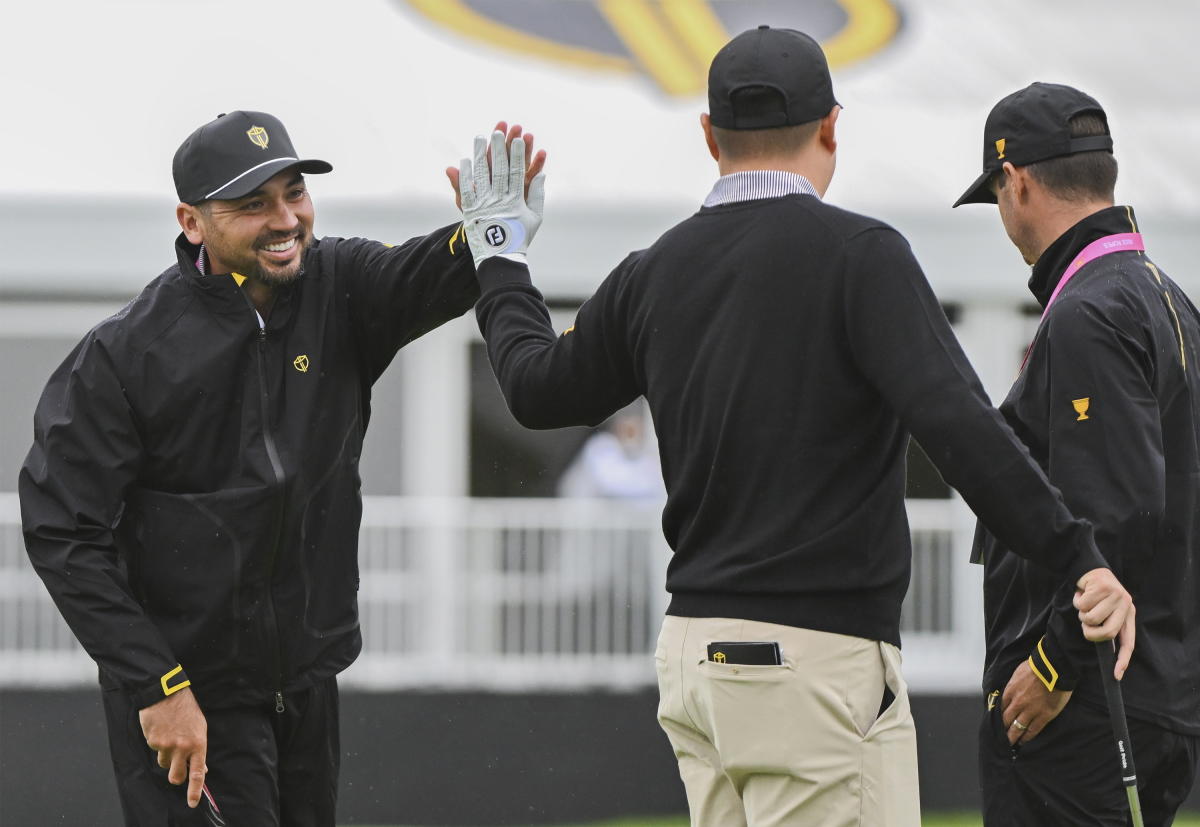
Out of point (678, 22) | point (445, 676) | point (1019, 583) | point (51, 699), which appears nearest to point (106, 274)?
point (51, 699)

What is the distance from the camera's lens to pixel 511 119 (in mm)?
10375

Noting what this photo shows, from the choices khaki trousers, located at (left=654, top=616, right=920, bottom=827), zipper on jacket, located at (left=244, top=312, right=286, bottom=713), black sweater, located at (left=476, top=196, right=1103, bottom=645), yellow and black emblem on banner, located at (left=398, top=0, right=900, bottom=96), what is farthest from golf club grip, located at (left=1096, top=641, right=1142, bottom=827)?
yellow and black emblem on banner, located at (left=398, top=0, right=900, bottom=96)

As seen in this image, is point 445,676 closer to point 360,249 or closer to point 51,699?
point 51,699

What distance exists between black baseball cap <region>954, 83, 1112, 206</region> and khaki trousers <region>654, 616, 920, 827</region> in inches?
48.0

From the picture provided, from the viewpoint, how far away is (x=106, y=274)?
29.9 feet

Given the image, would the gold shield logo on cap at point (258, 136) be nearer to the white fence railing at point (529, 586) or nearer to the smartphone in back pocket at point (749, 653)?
the smartphone in back pocket at point (749, 653)

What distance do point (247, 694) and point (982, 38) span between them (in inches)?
327

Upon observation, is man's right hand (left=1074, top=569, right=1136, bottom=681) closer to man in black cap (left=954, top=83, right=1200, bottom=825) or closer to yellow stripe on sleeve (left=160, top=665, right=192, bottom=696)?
man in black cap (left=954, top=83, right=1200, bottom=825)

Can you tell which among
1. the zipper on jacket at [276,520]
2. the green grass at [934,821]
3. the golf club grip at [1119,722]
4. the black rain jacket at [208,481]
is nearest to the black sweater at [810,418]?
the golf club grip at [1119,722]

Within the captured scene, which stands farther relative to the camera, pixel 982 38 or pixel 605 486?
pixel 982 38

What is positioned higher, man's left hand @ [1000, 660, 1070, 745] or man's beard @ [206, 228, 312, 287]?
man's beard @ [206, 228, 312, 287]

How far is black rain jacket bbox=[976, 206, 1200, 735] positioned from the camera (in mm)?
3451

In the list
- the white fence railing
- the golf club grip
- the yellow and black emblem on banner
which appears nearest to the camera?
the golf club grip

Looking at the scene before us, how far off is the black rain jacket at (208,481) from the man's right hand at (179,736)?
4 cm
